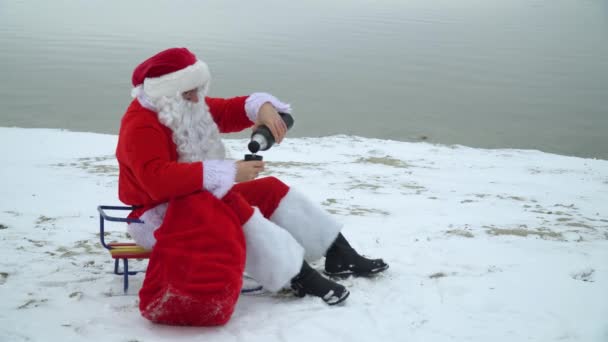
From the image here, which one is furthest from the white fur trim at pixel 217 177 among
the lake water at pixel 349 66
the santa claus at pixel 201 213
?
the lake water at pixel 349 66

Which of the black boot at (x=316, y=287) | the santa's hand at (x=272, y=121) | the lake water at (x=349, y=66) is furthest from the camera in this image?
the lake water at (x=349, y=66)

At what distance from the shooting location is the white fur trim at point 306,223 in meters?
3.49

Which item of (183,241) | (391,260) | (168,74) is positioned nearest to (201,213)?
(183,241)

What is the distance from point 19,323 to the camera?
9.33 ft

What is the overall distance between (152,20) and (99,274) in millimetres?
23182

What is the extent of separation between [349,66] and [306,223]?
15703 mm

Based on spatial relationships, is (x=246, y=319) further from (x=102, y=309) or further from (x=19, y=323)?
(x=19, y=323)

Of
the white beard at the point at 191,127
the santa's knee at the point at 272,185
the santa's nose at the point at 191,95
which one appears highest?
the santa's nose at the point at 191,95

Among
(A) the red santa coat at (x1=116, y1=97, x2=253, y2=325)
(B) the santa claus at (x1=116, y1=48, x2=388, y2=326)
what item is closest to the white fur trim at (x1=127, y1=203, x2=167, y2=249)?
(B) the santa claus at (x1=116, y1=48, x2=388, y2=326)

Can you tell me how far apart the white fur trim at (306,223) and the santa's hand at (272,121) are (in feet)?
1.06

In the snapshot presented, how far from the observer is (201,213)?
296 centimetres

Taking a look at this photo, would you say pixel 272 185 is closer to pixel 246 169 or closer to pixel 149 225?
pixel 246 169

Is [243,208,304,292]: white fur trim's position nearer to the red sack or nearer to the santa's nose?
the red sack

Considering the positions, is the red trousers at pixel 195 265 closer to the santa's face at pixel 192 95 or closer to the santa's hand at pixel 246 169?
the santa's hand at pixel 246 169
